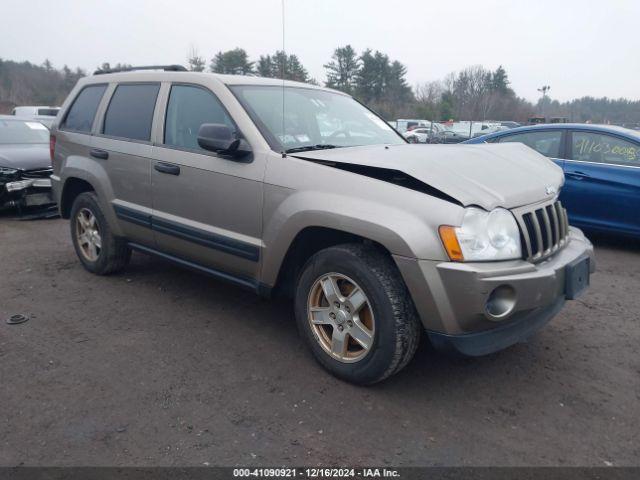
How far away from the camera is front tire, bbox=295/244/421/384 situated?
2.85 meters

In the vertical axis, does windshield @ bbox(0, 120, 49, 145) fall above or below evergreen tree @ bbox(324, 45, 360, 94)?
below

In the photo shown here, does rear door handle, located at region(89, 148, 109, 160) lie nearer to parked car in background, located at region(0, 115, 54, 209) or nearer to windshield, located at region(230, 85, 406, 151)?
windshield, located at region(230, 85, 406, 151)

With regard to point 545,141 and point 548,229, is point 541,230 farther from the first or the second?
point 545,141

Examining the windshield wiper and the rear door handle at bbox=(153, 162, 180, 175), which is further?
the rear door handle at bbox=(153, 162, 180, 175)

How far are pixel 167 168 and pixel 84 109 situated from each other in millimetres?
1692

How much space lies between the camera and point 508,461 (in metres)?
2.48

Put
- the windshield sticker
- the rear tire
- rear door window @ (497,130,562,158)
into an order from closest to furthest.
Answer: the rear tire → rear door window @ (497,130,562,158) → the windshield sticker

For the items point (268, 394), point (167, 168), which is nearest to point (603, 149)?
point (167, 168)

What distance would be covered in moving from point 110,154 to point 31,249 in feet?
7.91

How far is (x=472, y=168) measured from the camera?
308cm

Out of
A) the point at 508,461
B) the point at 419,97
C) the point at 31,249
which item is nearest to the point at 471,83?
the point at 419,97

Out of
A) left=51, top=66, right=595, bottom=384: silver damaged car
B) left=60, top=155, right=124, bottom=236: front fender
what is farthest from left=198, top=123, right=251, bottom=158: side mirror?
left=60, top=155, right=124, bottom=236: front fender

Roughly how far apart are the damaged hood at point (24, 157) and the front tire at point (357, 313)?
6104 millimetres

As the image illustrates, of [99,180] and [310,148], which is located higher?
[310,148]
